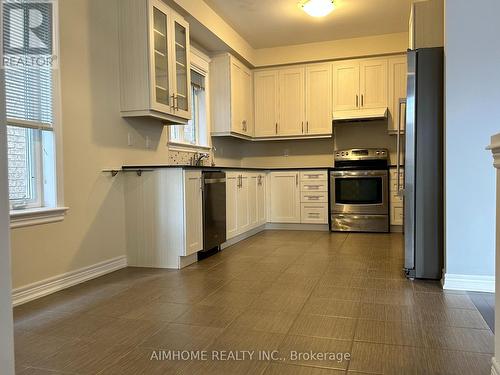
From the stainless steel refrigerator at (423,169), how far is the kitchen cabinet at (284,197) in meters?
2.77

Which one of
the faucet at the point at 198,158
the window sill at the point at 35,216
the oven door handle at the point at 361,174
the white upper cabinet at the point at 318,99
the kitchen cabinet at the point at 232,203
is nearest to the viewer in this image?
the window sill at the point at 35,216

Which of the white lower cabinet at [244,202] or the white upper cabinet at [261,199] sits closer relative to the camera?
the white lower cabinet at [244,202]

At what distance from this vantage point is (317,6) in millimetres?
4312

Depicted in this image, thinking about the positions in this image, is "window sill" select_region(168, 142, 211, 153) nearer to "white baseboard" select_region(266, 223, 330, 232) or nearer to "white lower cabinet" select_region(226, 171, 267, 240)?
"white lower cabinet" select_region(226, 171, 267, 240)

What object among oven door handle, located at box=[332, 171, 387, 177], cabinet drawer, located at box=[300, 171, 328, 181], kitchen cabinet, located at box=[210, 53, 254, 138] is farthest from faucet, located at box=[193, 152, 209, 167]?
oven door handle, located at box=[332, 171, 387, 177]

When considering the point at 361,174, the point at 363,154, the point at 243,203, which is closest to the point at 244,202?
the point at 243,203

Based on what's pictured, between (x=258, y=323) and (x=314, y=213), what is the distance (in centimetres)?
365

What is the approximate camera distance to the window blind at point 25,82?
256cm

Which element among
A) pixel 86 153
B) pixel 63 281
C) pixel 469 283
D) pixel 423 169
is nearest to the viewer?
pixel 469 283

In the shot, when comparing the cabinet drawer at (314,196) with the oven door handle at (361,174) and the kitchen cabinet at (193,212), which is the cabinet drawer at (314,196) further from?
the kitchen cabinet at (193,212)

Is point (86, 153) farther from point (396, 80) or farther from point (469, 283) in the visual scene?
point (396, 80)

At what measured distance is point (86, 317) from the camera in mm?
2316

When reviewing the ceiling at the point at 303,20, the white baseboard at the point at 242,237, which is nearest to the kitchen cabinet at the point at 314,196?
the white baseboard at the point at 242,237

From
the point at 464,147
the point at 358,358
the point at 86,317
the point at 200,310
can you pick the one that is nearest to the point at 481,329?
the point at 358,358
